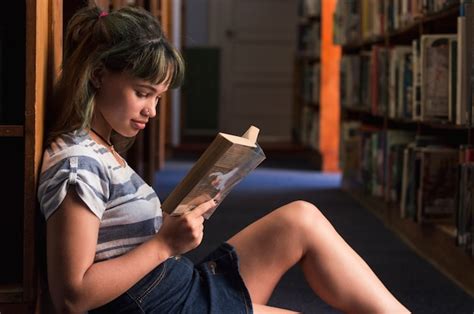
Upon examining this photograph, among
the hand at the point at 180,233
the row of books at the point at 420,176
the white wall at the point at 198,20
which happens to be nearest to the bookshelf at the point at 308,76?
the white wall at the point at 198,20

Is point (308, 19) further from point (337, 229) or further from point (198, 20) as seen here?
point (337, 229)

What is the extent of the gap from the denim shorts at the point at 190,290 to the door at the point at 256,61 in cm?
676

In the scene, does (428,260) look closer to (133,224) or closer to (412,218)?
(412,218)

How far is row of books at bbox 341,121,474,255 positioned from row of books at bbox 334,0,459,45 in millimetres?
432

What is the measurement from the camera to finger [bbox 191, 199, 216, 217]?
132 cm

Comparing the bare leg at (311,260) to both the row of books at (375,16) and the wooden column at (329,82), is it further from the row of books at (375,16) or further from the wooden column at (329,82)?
the wooden column at (329,82)

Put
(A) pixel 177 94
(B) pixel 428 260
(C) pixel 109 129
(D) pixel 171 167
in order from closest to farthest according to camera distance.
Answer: (C) pixel 109 129, (B) pixel 428 260, (D) pixel 171 167, (A) pixel 177 94

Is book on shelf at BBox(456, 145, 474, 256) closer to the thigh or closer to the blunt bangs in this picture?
the thigh

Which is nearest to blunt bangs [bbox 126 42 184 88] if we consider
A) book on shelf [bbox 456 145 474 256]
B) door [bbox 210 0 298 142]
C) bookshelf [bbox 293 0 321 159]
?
book on shelf [bbox 456 145 474 256]

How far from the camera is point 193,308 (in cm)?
140

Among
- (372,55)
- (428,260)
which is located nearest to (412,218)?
(428,260)

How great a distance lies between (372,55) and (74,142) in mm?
2656

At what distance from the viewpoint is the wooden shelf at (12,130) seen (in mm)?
1337

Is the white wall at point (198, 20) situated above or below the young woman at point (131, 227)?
above
